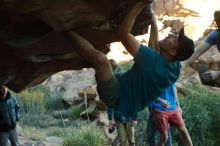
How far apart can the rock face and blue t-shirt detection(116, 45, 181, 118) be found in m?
0.42

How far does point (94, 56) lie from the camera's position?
5.53 metres

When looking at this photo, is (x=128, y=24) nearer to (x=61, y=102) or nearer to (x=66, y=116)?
(x=66, y=116)

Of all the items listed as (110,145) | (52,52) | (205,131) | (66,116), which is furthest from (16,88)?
(66,116)

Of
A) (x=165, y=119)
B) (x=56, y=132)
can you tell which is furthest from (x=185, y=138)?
(x=56, y=132)

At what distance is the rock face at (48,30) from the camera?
509 centimetres

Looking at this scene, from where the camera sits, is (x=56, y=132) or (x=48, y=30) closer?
(x=48, y=30)

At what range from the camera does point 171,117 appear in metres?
8.25

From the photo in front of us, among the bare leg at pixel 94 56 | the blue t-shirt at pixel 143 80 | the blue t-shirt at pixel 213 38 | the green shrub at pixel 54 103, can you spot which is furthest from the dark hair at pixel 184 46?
the green shrub at pixel 54 103

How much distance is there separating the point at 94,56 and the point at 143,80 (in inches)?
25.3

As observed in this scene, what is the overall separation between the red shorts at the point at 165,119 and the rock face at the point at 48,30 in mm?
1838

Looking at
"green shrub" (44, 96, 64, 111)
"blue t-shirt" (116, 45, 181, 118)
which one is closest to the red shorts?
"blue t-shirt" (116, 45, 181, 118)

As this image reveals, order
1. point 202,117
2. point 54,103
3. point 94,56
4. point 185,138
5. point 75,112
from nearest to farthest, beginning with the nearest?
point 94,56
point 185,138
point 202,117
point 75,112
point 54,103

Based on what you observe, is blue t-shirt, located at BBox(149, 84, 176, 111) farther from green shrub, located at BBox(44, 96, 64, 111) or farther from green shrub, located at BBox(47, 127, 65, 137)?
green shrub, located at BBox(44, 96, 64, 111)

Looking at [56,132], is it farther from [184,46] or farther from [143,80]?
[184,46]
